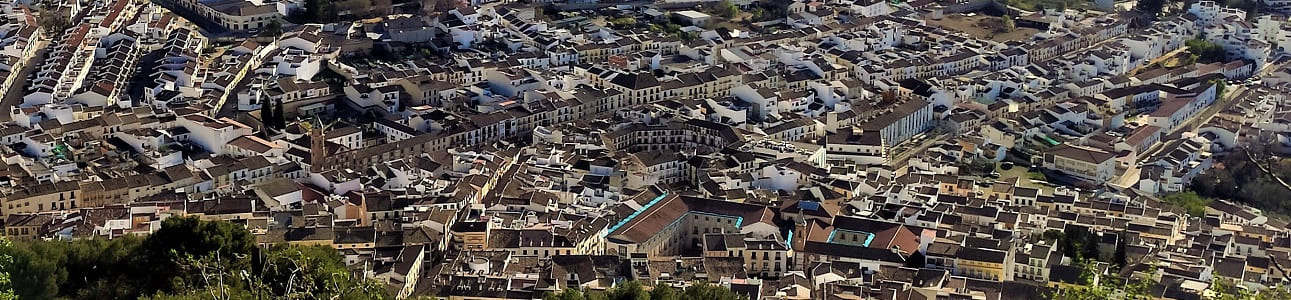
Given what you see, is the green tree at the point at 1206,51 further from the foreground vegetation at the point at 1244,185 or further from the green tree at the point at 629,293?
the green tree at the point at 629,293

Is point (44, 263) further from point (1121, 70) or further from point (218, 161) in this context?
point (1121, 70)

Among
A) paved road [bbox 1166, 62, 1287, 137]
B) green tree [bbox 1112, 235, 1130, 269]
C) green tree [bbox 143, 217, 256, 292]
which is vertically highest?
green tree [bbox 143, 217, 256, 292]

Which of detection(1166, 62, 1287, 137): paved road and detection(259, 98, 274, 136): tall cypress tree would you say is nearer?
detection(259, 98, 274, 136): tall cypress tree

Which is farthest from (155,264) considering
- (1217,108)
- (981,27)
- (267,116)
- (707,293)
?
(981,27)

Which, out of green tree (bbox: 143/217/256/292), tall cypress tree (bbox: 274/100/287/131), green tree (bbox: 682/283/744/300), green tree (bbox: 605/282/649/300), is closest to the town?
tall cypress tree (bbox: 274/100/287/131)

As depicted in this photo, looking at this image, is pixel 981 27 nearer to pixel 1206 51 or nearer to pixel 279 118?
pixel 1206 51

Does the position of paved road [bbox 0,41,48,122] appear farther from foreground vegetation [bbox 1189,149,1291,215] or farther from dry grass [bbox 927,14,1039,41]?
dry grass [bbox 927,14,1039,41]

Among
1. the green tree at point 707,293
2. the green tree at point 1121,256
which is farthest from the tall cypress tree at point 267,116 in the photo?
the green tree at point 1121,256

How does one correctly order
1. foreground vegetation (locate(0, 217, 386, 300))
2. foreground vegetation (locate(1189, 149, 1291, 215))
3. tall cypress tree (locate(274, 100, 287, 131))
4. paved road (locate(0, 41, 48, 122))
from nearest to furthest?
foreground vegetation (locate(0, 217, 386, 300)), foreground vegetation (locate(1189, 149, 1291, 215)), tall cypress tree (locate(274, 100, 287, 131)), paved road (locate(0, 41, 48, 122))
